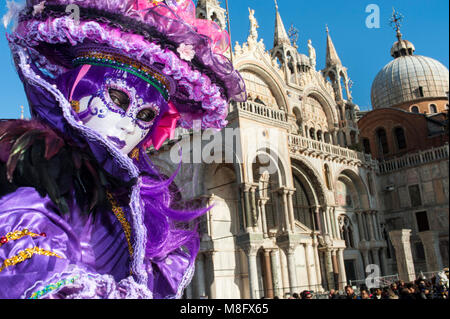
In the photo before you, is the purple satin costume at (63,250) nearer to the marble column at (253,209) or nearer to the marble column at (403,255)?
the marble column at (253,209)

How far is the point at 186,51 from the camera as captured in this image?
2064 mm

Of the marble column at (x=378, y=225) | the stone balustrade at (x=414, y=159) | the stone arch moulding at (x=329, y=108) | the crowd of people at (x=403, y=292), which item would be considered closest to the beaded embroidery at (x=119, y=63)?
the crowd of people at (x=403, y=292)

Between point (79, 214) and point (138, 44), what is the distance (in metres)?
0.77

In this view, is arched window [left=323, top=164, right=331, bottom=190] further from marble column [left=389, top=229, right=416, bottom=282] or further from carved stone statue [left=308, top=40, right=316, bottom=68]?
carved stone statue [left=308, top=40, right=316, bottom=68]

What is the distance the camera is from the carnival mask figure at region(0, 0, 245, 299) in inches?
60.3

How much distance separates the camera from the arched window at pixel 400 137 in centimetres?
2737

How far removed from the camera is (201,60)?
2258 millimetres

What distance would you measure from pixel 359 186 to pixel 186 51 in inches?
810

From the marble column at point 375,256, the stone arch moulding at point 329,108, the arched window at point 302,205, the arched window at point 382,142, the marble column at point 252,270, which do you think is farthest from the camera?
the arched window at point 382,142

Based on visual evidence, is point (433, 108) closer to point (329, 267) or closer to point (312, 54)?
point (312, 54)

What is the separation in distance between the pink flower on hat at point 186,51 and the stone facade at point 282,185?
7229 millimetres

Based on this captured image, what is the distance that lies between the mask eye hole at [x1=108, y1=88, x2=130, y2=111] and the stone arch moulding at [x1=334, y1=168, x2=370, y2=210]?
768 inches

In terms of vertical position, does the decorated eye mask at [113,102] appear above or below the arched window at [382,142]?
below

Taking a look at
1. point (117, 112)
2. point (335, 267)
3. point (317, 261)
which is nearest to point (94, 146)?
point (117, 112)
